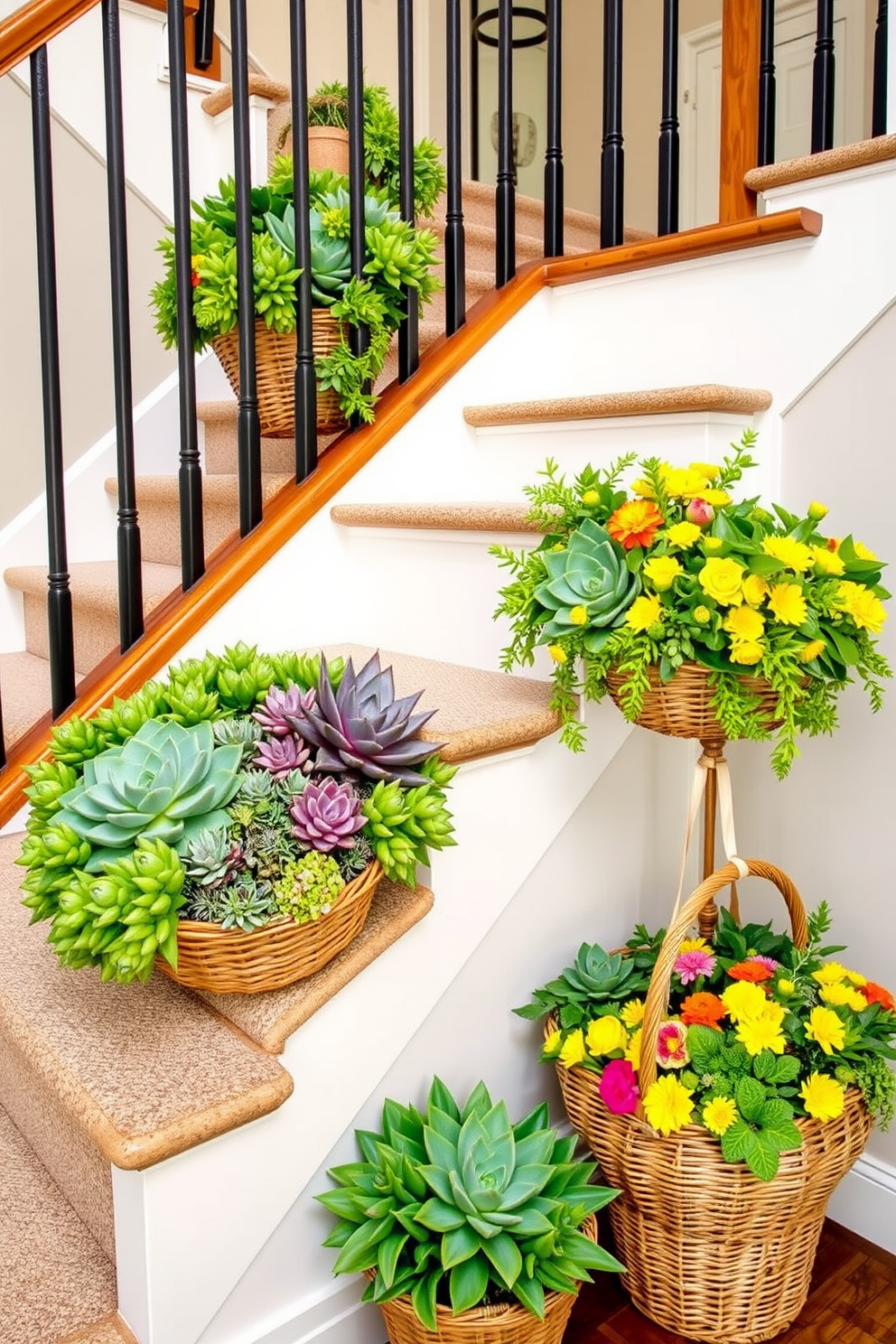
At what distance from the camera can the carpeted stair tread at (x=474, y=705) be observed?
1183 mm

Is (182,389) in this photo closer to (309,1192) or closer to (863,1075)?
(309,1192)

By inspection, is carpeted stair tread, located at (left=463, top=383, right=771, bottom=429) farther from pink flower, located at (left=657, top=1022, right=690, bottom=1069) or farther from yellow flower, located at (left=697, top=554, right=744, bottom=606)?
pink flower, located at (left=657, top=1022, right=690, bottom=1069)

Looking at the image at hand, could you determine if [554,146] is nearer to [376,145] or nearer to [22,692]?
[376,145]

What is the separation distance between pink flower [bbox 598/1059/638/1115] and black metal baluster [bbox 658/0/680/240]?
4.32ft

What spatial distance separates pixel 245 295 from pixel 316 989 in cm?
99

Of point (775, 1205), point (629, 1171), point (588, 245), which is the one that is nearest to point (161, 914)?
point (629, 1171)

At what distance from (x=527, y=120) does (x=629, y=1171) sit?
15.7 ft

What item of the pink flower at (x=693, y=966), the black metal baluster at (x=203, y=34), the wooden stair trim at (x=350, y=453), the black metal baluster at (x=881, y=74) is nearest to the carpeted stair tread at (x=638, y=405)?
the wooden stair trim at (x=350, y=453)

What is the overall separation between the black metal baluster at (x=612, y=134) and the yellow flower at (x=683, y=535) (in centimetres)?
90

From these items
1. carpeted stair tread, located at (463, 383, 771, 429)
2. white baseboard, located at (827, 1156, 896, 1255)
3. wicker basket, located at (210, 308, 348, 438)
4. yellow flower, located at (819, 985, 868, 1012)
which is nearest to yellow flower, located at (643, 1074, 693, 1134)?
yellow flower, located at (819, 985, 868, 1012)

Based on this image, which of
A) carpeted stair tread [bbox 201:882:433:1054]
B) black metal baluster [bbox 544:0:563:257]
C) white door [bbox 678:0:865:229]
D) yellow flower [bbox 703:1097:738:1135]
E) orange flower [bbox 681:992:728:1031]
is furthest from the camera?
white door [bbox 678:0:865:229]

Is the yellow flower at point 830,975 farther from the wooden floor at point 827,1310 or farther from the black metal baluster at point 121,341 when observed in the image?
the black metal baluster at point 121,341

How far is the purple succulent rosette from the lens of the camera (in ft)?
3.19

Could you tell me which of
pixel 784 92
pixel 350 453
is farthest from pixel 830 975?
pixel 784 92
